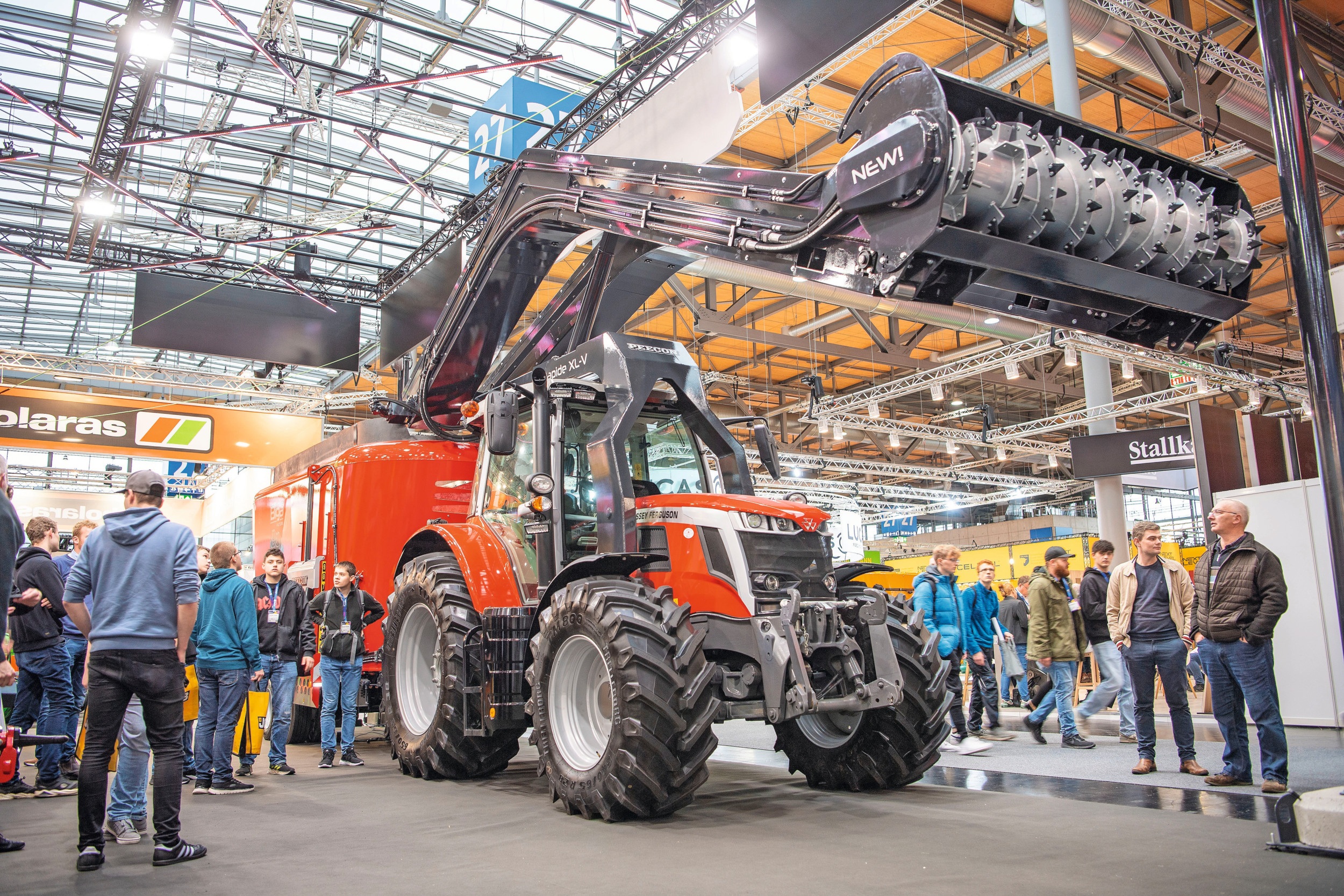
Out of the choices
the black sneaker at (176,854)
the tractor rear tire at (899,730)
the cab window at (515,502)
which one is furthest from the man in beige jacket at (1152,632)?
the black sneaker at (176,854)

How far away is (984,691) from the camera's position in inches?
360

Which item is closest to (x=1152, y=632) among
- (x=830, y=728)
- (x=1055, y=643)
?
(x=1055, y=643)

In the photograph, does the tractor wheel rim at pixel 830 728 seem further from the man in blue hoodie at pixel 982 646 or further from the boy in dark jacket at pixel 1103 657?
the boy in dark jacket at pixel 1103 657

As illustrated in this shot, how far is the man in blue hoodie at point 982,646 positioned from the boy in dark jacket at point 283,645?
18.7 ft

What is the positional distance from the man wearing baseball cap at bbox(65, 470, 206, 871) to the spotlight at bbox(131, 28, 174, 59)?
901 cm

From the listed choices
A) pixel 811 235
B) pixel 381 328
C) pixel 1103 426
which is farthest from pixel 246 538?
pixel 811 235

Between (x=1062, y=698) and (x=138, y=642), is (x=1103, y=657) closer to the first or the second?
(x=1062, y=698)

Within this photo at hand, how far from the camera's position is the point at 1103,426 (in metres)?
16.6

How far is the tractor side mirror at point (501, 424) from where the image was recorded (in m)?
5.86

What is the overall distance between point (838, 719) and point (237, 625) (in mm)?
4007

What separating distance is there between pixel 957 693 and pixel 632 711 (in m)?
4.25

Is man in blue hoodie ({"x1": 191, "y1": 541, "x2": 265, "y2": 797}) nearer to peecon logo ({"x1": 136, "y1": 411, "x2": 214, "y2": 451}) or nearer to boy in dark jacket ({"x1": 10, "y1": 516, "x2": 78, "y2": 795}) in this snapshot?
boy in dark jacket ({"x1": 10, "y1": 516, "x2": 78, "y2": 795})

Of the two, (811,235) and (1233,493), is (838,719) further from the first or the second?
(1233,493)

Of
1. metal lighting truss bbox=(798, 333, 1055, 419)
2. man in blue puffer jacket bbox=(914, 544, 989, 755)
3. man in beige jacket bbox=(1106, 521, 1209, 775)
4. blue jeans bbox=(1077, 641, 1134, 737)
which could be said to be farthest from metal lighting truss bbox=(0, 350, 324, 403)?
man in beige jacket bbox=(1106, 521, 1209, 775)
